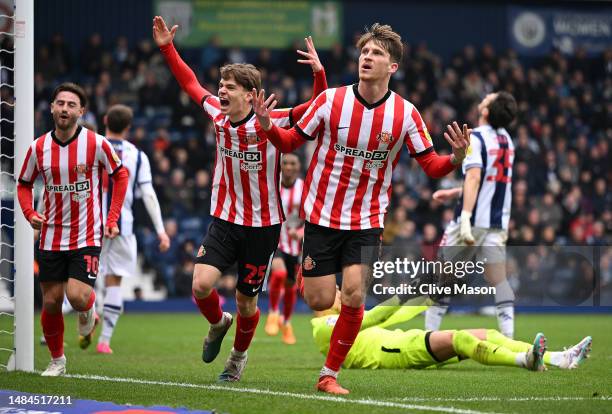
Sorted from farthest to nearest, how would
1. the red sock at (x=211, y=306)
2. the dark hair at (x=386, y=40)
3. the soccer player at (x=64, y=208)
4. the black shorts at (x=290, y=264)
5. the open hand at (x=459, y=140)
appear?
the black shorts at (x=290, y=264) < the soccer player at (x=64, y=208) < the red sock at (x=211, y=306) < the dark hair at (x=386, y=40) < the open hand at (x=459, y=140)

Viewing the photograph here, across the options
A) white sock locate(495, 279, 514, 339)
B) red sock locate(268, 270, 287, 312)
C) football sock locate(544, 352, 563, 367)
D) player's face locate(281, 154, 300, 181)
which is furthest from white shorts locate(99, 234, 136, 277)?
football sock locate(544, 352, 563, 367)

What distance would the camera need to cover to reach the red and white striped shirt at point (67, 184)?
7.42m

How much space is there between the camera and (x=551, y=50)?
26266 mm

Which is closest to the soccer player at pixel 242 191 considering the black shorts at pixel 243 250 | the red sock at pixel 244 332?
the black shorts at pixel 243 250

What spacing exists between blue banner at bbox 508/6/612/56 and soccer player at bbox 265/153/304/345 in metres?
15.4

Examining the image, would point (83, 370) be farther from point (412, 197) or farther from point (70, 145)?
point (412, 197)

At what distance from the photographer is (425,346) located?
7.59m

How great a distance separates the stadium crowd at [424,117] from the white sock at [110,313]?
700 centimetres

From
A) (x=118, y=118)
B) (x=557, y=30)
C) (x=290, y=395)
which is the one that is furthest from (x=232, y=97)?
(x=557, y=30)

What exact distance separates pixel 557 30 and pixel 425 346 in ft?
67.0

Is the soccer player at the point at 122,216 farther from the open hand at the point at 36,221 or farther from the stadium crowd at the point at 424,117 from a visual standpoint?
the stadium crowd at the point at 424,117

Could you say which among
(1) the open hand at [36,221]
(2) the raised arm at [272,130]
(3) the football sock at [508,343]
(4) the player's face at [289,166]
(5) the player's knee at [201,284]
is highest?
(2) the raised arm at [272,130]

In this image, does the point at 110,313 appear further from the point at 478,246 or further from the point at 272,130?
the point at 272,130

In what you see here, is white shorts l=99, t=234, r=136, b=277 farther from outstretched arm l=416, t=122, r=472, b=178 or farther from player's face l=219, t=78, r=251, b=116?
outstretched arm l=416, t=122, r=472, b=178
